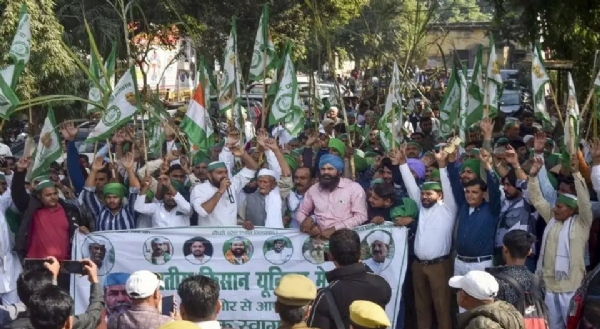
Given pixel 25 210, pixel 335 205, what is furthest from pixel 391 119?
pixel 25 210

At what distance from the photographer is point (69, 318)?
189 inches

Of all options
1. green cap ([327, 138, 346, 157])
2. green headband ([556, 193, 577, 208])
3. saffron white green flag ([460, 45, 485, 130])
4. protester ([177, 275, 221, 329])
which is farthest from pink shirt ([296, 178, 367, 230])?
protester ([177, 275, 221, 329])

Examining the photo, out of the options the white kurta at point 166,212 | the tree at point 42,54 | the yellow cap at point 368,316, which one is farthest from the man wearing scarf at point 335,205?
the tree at point 42,54

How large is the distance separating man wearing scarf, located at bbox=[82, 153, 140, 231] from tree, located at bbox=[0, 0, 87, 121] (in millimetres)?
5552

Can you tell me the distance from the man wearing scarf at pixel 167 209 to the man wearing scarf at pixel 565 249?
296 centimetres

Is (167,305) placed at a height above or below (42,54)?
below

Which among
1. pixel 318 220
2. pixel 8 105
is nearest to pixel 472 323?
pixel 318 220

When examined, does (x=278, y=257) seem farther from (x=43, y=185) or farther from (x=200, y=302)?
(x=200, y=302)

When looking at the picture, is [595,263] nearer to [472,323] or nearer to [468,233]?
[468,233]

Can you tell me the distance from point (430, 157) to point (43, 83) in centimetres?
764

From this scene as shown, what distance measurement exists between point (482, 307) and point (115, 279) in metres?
3.86

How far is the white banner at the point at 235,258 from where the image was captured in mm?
8148

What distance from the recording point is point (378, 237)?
815cm

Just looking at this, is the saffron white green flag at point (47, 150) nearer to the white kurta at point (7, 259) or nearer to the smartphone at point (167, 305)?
the white kurta at point (7, 259)
